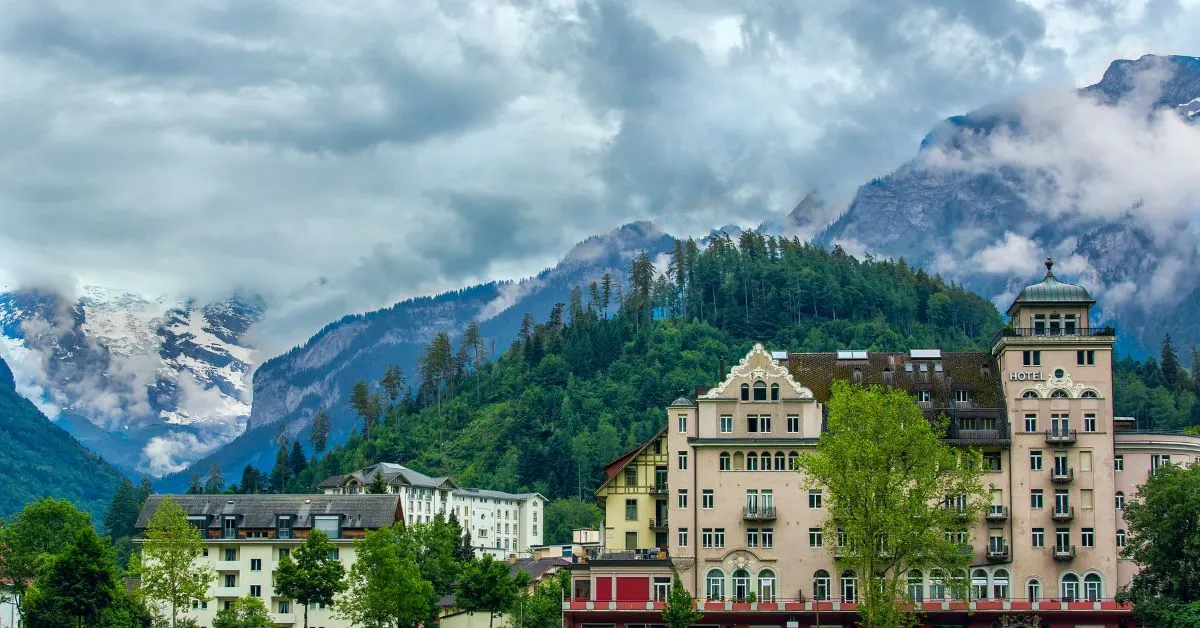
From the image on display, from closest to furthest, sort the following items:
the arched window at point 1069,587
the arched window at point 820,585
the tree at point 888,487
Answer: the tree at point 888,487
the arched window at point 1069,587
the arched window at point 820,585

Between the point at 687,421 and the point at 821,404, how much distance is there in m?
10.4

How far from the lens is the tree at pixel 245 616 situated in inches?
4683

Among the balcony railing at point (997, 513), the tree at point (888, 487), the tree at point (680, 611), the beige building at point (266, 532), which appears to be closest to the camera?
the tree at point (888, 487)

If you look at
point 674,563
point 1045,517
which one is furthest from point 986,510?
point 674,563

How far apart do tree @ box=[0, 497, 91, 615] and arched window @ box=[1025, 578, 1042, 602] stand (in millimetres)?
72864

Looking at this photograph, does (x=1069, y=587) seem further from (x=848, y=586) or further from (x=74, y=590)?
(x=74, y=590)

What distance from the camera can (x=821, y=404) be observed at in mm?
121750

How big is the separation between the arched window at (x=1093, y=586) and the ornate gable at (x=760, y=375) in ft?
79.8

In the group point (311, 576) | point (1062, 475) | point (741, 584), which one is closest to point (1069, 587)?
point (1062, 475)

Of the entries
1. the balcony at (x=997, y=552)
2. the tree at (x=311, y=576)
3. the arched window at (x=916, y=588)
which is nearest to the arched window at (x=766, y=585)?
the arched window at (x=916, y=588)

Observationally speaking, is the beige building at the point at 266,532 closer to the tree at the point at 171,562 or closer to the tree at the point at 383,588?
the tree at the point at 171,562

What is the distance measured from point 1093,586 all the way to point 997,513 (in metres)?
8.69

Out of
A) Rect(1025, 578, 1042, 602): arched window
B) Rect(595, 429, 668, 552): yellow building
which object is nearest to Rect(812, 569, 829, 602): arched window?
Rect(1025, 578, 1042, 602): arched window

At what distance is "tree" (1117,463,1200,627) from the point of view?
331ft
